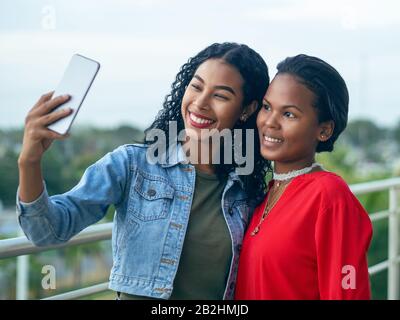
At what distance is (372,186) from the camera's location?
8.25 feet

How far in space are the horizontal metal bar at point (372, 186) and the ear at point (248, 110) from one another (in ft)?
2.97

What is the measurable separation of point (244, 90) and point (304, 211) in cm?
30

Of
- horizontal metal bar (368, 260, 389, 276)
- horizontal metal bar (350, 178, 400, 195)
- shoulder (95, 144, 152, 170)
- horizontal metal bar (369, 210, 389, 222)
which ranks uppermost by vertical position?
shoulder (95, 144, 152, 170)

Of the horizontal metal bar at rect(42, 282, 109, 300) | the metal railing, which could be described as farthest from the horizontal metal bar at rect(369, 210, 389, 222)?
the horizontal metal bar at rect(42, 282, 109, 300)

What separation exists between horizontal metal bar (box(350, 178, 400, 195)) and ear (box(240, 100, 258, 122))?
0.90 meters

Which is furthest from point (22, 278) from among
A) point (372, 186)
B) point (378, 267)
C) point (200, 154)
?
point (200, 154)

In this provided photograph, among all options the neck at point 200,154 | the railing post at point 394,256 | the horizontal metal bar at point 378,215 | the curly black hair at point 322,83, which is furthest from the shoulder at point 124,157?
the railing post at point 394,256

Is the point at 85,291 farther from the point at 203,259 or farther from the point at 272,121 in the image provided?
the point at 272,121

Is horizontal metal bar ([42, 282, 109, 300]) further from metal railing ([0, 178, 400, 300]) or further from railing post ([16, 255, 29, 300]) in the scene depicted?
railing post ([16, 255, 29, 300])

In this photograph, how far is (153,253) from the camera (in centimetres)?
128

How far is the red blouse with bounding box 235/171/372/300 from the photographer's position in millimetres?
1233
